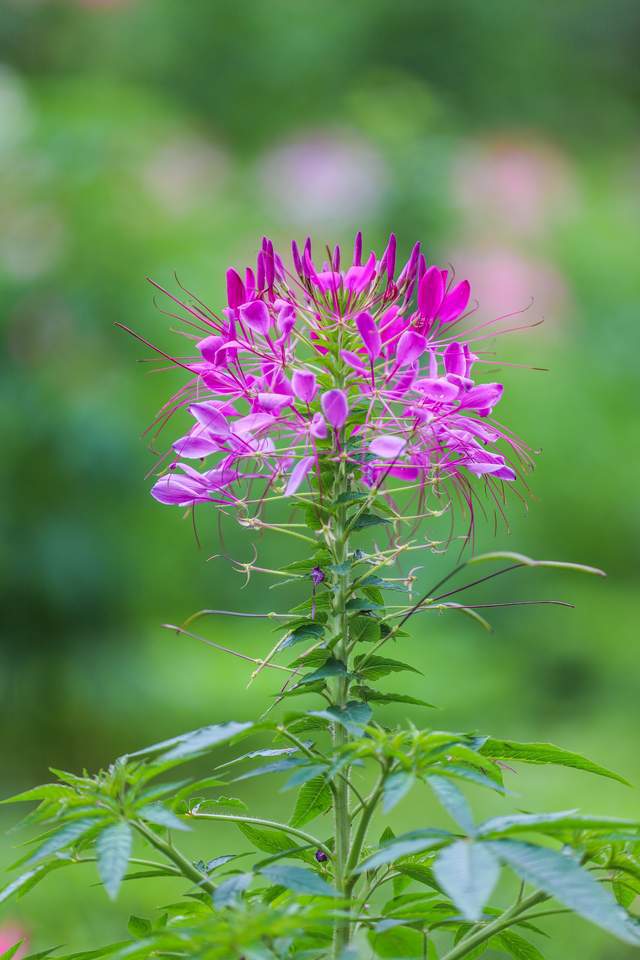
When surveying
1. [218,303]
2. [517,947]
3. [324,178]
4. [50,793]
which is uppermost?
[324,178]

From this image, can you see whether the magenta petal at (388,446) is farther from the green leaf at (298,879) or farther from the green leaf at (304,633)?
the green leaf at (298,879)

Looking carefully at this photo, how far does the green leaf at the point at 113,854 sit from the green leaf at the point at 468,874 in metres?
0.13

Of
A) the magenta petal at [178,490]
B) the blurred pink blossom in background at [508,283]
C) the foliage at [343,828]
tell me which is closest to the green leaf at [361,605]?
the foliage at [343,828]

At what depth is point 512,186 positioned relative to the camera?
11.7 ft

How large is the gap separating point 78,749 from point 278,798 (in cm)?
48

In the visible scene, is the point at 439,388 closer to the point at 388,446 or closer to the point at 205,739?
the point at 388,446

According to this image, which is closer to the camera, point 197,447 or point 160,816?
point 160,816

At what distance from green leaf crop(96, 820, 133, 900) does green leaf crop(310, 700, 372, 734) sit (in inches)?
4.1

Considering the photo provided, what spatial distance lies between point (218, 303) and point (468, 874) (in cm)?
241

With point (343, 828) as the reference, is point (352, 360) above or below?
above

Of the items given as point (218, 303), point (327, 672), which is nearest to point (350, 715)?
point (327, 672)

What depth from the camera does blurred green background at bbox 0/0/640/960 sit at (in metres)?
2.39

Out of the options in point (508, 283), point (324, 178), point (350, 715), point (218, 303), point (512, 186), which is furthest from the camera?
point (512, 186)

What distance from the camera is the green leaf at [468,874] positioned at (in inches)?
15.8
